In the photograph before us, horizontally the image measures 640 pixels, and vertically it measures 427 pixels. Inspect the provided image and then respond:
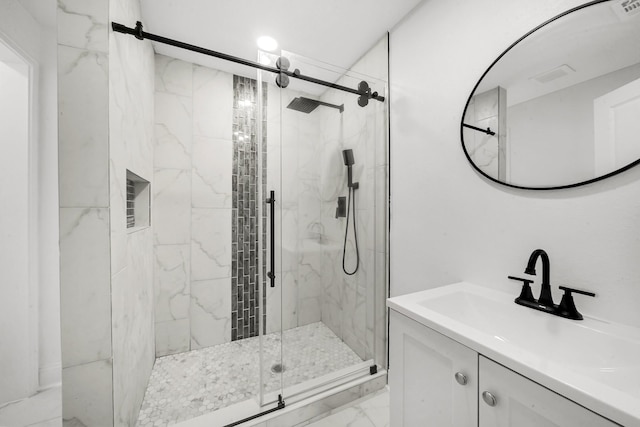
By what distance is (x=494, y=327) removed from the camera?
950mm

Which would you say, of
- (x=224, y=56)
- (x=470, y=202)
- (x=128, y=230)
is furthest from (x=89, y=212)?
(x=470, y=202)

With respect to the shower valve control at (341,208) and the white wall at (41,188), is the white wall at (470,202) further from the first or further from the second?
the white wall at (41,188)

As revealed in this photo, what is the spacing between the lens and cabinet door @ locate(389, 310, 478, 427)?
717 mm

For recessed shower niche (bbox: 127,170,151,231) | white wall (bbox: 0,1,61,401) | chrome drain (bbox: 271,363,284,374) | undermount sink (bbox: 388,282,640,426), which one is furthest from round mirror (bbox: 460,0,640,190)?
white wall (bbox: 0,1,61,401)

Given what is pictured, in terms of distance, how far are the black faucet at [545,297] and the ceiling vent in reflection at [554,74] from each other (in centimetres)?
66

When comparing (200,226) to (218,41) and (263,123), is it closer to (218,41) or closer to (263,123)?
(263,123)

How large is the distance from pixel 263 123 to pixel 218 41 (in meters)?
0.92

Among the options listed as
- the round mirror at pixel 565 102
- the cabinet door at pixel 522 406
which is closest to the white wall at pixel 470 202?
the round mirror at pixel 565 102

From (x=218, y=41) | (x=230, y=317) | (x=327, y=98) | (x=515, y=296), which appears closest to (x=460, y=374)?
(x=515, y=296)

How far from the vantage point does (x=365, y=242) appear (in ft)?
5.58

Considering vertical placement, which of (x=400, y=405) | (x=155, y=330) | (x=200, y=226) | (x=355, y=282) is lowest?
(x=155, y=330)

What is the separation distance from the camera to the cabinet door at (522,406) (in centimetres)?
50

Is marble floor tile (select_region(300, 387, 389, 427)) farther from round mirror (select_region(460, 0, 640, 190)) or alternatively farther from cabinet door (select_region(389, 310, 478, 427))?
round mirror (select_region(460, 0, 640, 190))

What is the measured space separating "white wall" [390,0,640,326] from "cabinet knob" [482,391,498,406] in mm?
520
